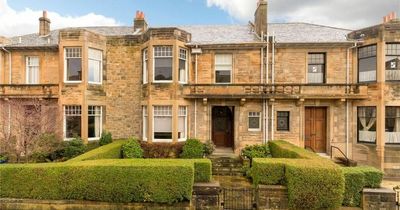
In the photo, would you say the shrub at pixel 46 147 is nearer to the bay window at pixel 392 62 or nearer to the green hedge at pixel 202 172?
the green hedge at pixel 202 172

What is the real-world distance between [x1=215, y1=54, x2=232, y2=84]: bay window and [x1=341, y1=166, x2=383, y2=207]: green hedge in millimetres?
9261

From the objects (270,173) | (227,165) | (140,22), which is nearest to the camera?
(270,173)

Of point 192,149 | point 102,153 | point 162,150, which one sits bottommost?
point 162,150

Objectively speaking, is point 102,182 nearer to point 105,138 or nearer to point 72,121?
point 105,138

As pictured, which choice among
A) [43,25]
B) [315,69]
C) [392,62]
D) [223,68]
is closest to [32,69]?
[43,25]

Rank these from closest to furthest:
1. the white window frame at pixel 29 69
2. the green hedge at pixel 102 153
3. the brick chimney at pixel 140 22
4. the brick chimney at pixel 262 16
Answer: the green hedge at pixel 102 153 < the brick chimney at pixel 262 16 < the white window frame at pixel 29 69 < the brick chimney at pixel 140 22

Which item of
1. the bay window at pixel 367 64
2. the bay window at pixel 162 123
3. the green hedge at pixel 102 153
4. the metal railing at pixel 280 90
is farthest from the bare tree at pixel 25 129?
the bay window at pixel 367 64

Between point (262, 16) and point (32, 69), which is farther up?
point (262, 16)

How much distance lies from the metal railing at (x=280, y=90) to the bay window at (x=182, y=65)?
69 centimetres

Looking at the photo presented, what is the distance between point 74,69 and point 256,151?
43.8 ft

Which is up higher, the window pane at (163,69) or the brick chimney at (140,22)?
the brick chimney at (140,22)

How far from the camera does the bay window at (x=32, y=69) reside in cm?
1649

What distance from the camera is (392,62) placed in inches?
539

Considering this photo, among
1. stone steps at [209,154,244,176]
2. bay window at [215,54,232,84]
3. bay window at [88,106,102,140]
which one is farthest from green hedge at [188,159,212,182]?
bay window at [88,106,102,140]
